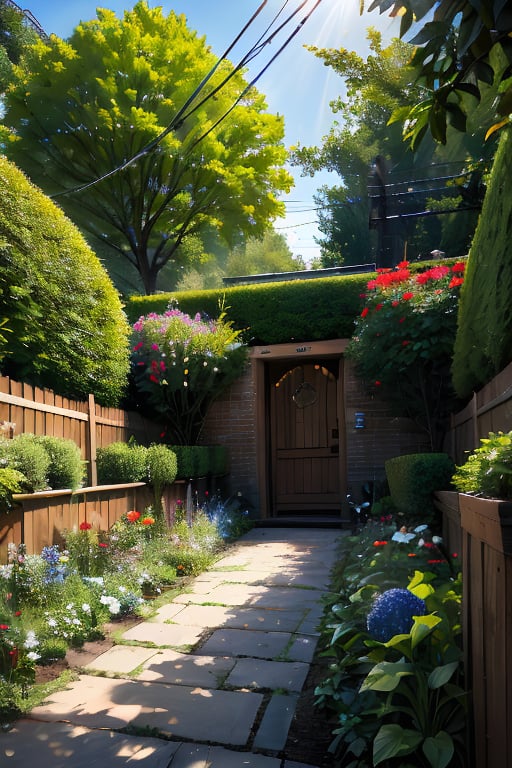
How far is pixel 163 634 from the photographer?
13.3ft

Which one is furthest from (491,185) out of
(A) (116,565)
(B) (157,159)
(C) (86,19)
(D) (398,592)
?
(C) (86,19)

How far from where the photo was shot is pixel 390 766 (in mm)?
2186

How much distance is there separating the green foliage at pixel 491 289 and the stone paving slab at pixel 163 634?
8.87ft

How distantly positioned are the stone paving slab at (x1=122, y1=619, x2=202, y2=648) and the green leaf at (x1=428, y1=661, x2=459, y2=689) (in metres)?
2.15

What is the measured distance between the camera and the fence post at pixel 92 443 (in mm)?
6074

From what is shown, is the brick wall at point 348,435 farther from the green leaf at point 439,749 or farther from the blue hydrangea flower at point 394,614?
the green leaf at point 439,749

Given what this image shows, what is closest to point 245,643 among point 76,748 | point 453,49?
point 76,748

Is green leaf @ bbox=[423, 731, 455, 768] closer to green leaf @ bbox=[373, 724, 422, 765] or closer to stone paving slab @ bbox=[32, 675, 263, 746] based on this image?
green leaf @ bbox=[373, 724, 422, 765]

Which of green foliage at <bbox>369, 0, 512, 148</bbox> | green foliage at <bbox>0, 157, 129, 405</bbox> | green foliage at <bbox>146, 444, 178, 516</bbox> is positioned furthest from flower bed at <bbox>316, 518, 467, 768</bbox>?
green foliage at <bbox>0, 157, 129, 405</bbox>

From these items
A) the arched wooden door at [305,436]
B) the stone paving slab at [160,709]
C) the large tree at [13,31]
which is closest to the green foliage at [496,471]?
the stone paving slab at [160,709]

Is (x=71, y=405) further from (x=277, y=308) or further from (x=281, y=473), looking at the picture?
(x=281, y=473)

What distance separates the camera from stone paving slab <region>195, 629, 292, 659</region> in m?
3.70

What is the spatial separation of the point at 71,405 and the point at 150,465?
3.97 feet

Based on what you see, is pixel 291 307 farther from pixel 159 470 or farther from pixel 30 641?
pixel 30 641
